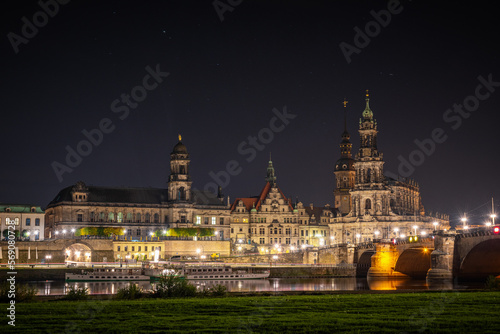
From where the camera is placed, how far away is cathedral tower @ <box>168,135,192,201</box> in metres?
121

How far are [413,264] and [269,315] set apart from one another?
59.0 m

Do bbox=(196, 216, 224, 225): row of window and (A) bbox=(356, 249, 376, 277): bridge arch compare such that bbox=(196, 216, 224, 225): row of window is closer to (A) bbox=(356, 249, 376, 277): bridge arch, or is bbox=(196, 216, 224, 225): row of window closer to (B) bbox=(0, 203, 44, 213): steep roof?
(B) bbox=(0, 203, 44, 213): steep roof

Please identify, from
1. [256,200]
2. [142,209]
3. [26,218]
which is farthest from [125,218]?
[256,200]

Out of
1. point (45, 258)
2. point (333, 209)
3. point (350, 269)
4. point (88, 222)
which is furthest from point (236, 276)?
point (333, 209)

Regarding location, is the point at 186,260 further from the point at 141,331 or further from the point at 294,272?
the point at 141,331

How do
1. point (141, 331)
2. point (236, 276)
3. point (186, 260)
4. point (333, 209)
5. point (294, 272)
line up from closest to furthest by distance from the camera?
point (141, 331) → point (236, 276) → point (294, 272) → point (186, 260) → point (333, 209)

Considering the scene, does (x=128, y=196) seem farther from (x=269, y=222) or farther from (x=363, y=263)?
(x=363, y=263)

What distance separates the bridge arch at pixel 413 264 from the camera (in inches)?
3078

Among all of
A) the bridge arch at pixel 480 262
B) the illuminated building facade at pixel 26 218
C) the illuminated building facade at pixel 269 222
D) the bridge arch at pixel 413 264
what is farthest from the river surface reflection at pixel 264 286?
the illuminated building facade at pixel 269 222

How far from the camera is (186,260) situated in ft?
326

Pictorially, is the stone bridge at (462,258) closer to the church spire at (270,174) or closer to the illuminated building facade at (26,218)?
the illuminated building facade at (26,218)

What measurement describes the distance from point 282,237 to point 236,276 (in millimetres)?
55019

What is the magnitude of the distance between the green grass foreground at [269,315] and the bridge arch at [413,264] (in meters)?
49.2

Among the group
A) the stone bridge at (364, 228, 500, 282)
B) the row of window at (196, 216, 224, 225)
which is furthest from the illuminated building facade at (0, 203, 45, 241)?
the stone bridge at (364, 228, 500, 282)
